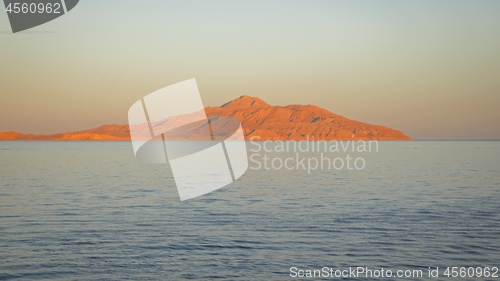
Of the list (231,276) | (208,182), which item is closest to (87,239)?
(231,276)

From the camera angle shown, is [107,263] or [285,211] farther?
[285,211]

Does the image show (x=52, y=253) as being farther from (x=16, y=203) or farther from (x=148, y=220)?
(x=16, y=203)

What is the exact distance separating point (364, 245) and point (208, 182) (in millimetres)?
27266

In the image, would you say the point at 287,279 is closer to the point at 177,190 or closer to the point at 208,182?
the point at 177,190

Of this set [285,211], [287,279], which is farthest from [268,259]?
[285,211]

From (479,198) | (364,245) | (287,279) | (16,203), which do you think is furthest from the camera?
(479,198)

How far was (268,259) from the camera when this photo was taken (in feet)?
53.9


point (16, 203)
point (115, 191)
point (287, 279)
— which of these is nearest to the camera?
point (287, 279)

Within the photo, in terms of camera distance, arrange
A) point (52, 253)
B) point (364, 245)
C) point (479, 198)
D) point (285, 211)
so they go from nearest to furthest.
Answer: point (52, 253), point (364, 245), point (285, 211), point (479, 198)

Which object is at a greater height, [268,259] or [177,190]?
[268,259]

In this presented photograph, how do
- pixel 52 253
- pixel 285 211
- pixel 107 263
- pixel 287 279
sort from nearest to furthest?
pixel 287 279
pixel 107 263
pixel 52 253
pixel 285 211

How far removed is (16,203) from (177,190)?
1243 centimetres

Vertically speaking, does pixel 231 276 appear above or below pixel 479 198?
above

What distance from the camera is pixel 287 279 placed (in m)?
14.5
